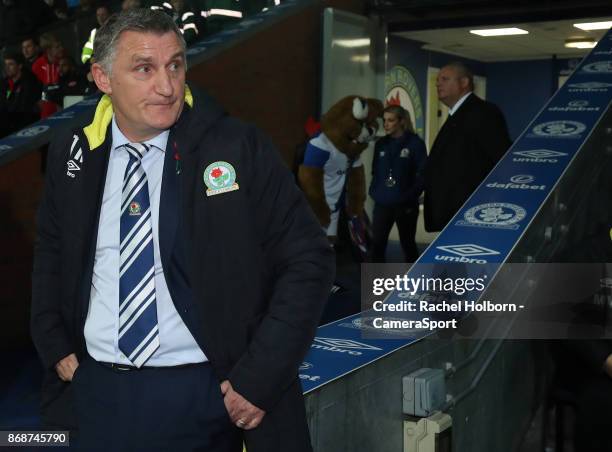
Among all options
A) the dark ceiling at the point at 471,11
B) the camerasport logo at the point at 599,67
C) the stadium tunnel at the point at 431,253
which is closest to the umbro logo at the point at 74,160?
the stadium tunnel at the point at 431,253

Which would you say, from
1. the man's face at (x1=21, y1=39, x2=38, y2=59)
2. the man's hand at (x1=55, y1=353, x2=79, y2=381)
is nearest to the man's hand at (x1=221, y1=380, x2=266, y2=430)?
the man's hand at (x1=55, y1=353, x2=79, y2=381)

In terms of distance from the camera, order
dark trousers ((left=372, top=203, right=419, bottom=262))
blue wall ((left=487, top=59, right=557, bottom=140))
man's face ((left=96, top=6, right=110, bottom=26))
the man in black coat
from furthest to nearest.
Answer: blue wall ((left=487, top=59, right=557, bottom=140)) → man's face ((left=96, top=6, right=110, bottom=26)) → dark trousers ((left=372, top=203, right=419, bottom=262)) → the man in black coat

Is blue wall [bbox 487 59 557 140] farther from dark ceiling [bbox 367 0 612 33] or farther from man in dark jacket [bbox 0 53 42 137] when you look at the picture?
man in dark jacket [bbox 0 53 42 137]

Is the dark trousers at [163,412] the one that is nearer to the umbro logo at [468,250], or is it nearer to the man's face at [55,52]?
the umbro logo at [468,250]

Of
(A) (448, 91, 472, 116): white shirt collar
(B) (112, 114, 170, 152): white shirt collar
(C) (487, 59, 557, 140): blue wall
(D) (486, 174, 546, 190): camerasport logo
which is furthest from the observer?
(C) (487, 59, 557, 140): blue wall

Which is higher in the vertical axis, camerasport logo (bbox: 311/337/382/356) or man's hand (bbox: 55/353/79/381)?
man's hand (bbox: 55/353/79/381)

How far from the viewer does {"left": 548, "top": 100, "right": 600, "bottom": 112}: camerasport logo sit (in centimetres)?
589

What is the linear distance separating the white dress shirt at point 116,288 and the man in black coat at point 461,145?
3779 mm

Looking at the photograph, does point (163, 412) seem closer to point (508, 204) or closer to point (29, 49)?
point (508, 204)

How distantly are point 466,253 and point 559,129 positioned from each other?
6.09ft

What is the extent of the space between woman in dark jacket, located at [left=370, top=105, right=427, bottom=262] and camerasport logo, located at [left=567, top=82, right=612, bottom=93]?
1.49 metres

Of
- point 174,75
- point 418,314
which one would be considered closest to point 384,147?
point 418,314

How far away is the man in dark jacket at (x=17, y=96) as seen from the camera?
8.12 meters

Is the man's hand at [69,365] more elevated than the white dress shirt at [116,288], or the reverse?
the white dress shirt at [116,288]
